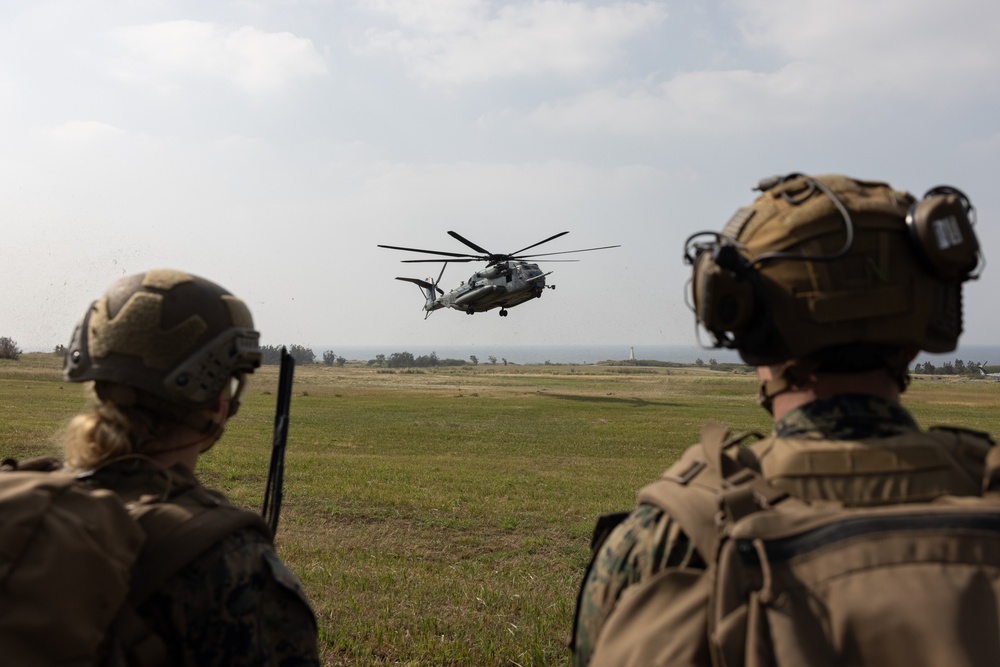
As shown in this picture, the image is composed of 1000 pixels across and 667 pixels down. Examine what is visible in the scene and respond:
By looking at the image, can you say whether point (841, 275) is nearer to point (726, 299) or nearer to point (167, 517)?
point (726, 299)

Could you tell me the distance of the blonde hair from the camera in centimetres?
259

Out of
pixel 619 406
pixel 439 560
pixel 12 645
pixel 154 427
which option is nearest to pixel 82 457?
pixel 154 427

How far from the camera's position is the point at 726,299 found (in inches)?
91.0

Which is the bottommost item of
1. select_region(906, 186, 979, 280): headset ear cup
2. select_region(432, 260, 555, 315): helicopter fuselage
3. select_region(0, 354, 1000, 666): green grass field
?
select_region(0, 354, 1000, 666): green grass field

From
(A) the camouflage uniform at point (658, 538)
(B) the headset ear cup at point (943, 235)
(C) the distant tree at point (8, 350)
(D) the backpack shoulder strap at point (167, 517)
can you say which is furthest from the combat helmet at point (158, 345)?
(C) the distant tree at point (8, 350)

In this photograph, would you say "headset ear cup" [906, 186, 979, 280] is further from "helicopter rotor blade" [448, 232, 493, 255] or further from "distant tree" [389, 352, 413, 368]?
"distant tree" [389, 352, 413, 368]

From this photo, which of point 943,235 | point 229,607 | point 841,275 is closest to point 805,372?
point 841,275

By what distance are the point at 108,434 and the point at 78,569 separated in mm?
654

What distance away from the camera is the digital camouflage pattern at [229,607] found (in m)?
Answer: 2.31

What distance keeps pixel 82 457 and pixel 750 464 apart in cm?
193

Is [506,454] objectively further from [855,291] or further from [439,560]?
[855,291]

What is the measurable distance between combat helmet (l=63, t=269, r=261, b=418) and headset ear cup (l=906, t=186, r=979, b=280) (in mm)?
2061

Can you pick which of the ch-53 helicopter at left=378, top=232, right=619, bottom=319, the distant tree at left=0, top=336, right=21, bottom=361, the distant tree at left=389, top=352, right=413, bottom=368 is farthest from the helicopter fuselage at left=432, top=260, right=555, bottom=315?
the distant tree at left=389, top=352, right=413, bottom=368

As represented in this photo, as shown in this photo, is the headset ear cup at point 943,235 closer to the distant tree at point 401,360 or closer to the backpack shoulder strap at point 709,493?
the backpack shoulder strap at point 709,493
